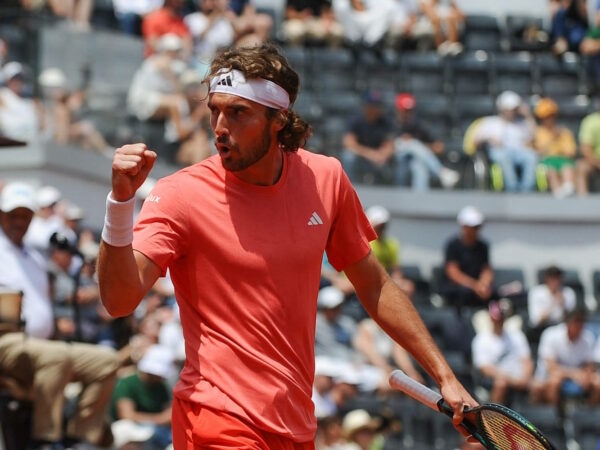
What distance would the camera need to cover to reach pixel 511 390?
1280cm

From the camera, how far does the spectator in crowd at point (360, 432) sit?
11.1 m

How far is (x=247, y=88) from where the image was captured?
5051mm

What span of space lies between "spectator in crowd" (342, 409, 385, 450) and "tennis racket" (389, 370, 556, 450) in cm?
590

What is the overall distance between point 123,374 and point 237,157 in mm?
6126

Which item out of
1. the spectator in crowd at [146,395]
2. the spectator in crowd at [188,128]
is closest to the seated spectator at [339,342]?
the spectator in crowd at [146,395]

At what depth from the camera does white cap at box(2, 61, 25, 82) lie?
1327 cm

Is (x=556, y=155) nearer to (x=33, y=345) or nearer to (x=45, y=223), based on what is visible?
(x=45, y=223)

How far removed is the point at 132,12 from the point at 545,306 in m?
5.50

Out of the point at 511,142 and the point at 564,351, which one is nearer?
the point at 564,351

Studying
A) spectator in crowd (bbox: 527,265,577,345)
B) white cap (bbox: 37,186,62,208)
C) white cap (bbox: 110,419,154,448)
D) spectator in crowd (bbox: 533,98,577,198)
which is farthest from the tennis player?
spectator in crowd (bbox: 533,98,577,198)

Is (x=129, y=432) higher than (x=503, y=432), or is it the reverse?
(x=503, y=432)

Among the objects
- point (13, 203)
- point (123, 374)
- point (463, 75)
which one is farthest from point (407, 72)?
point (13, 203)

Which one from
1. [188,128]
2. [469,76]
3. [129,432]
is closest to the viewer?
[129,432]

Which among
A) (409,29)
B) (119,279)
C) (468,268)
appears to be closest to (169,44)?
(468,268)
